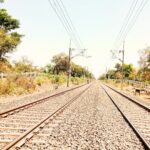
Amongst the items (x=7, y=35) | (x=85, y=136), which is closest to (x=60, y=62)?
(x=7, y=35)

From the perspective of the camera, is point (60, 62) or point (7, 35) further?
point (60, 62)

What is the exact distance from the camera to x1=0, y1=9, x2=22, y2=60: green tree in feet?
164

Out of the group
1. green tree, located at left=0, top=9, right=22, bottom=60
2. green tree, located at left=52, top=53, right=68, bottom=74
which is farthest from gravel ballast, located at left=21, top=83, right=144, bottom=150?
green tree, located at left=52, top=53, right=68, bottom=74

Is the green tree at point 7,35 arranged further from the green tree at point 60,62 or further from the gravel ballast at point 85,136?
the green tree at point 60,62

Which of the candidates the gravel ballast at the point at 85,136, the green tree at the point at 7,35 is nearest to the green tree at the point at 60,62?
the green tree at the point at 7,35

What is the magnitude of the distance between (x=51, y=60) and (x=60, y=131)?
112 m

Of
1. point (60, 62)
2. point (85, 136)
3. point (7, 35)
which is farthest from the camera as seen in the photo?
point (60, 62)

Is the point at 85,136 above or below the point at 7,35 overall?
below

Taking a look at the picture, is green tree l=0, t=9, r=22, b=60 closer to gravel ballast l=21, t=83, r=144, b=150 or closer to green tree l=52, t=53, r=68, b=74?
gravel ballast l=21, t=83, r=144, b=150

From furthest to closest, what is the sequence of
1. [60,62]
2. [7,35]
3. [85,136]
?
1. [60,62]
2. [7,35]
3. [85,136]

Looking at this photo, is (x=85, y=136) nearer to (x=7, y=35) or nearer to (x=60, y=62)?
(x=7, y=35)

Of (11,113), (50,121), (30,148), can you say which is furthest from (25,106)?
(30,148)

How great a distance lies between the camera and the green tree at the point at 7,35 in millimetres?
49897

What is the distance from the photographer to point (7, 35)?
53625 millimetres
